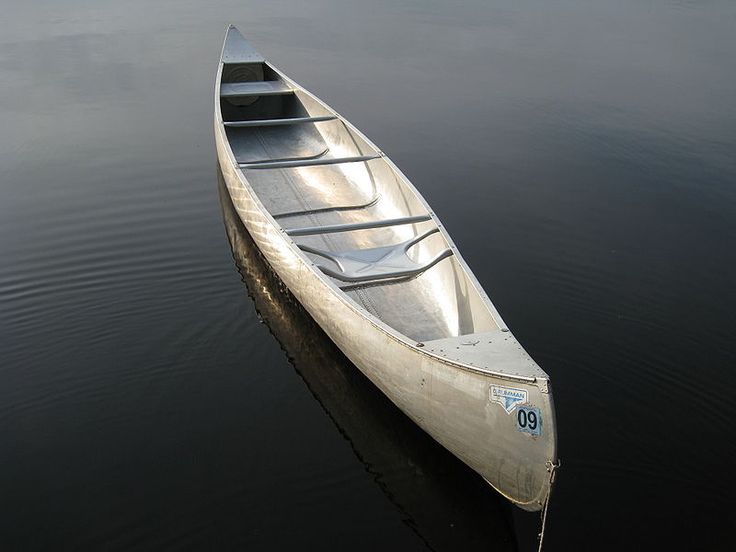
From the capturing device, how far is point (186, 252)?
12.7 metres

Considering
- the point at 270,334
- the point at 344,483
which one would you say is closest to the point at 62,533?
the point at 344,483

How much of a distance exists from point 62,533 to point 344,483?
297 centimetres

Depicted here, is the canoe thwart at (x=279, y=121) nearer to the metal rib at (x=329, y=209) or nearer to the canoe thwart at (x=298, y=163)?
the canoe thwart at (x=298, y=163)

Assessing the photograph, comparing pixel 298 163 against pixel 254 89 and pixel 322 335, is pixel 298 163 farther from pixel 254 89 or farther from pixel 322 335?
pixel 254 89

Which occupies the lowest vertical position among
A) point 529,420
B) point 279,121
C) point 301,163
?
point 529,420

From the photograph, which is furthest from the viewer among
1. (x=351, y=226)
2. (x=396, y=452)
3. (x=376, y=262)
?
(x=351, y=226)

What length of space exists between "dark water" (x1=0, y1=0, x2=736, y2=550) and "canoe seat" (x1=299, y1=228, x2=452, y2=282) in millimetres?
1129

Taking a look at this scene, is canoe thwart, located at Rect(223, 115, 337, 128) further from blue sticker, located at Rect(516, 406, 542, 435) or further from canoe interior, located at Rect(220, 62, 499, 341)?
blue sticker, located at Rect(516, 406, 542, 435)

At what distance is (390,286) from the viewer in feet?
33.7

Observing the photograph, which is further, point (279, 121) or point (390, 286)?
point (279, 121)

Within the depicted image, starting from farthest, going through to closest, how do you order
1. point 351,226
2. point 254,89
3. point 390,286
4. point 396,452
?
point 254,89 → point 351,226 → point 390,286 → point 396,452

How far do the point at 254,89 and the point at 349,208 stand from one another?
18.4 ft

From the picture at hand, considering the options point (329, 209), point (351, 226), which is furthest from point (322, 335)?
point (329, 209)

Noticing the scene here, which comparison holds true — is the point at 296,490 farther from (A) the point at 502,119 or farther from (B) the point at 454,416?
(A) the point at 502,119
